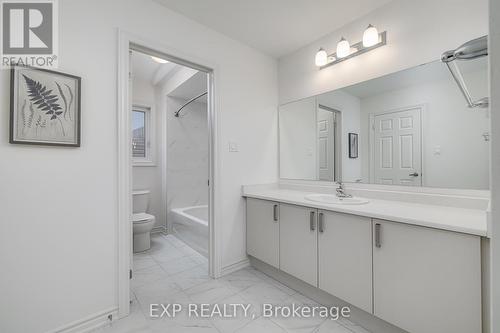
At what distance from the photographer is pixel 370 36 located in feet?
5.87

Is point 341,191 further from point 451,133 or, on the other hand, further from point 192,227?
point 192,227

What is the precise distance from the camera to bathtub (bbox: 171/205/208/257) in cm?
270

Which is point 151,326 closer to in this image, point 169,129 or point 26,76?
point 26,76

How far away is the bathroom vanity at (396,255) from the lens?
3.45ft

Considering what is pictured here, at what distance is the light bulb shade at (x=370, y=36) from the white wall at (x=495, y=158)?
5.42 feet

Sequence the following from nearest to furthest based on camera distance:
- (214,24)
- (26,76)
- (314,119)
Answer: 1. (26,76)
2. (214,24)
3. (314,119)

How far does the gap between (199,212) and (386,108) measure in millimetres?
2800

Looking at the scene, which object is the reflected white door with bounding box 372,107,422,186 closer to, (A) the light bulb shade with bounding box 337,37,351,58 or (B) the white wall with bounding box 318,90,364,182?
(B) the white wall with bounding box 318,90,364,182

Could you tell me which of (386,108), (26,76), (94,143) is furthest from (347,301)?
(26,76)

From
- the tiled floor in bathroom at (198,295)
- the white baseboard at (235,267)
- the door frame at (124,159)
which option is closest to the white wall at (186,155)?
the tiled floor in bathroom at (198,295)

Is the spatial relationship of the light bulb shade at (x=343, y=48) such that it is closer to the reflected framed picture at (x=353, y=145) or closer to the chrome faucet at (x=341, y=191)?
the reflected framed picture at (x=353, y=145)

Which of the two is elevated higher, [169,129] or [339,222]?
[169,129]

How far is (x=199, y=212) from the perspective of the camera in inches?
139

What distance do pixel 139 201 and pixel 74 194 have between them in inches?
72.0
